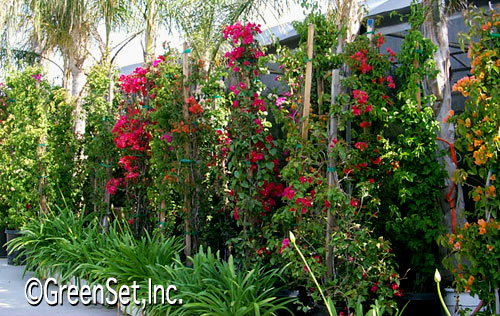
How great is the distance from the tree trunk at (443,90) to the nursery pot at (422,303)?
2.30 feet

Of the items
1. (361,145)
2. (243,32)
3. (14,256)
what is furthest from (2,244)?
(361,145)

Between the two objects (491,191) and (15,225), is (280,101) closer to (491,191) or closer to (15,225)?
(491,191)

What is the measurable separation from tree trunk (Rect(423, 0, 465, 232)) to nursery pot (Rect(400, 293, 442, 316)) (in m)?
0.70

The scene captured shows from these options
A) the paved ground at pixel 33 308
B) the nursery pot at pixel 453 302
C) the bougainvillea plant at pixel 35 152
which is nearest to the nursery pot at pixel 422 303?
the nursery pot at pixel 453 302

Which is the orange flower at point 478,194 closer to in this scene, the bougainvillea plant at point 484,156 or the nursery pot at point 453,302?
the bougainvillea plant at point 484,156

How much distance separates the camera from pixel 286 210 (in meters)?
4.11

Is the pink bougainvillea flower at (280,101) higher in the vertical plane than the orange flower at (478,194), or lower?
higher

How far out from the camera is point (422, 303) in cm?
411

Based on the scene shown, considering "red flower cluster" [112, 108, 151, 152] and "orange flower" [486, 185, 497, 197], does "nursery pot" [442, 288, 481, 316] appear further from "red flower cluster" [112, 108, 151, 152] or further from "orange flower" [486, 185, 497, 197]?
"red flower cluster" [112, 108, 151, 152]

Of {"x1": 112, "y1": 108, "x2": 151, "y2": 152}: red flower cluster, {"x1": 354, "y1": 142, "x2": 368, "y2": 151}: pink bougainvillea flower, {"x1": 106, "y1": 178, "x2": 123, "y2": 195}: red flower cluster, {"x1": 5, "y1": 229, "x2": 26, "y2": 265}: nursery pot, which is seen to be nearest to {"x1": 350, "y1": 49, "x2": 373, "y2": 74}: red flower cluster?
{"x1": 354, "y1": 142, "x2": 368, "y2": 151}: pink bougainvillea flower

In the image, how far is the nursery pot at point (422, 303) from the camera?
13.4 ft

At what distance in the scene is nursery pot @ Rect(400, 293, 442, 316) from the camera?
13.4 feet

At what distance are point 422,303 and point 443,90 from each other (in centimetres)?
181

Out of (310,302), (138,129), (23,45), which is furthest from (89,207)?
(23,45)
